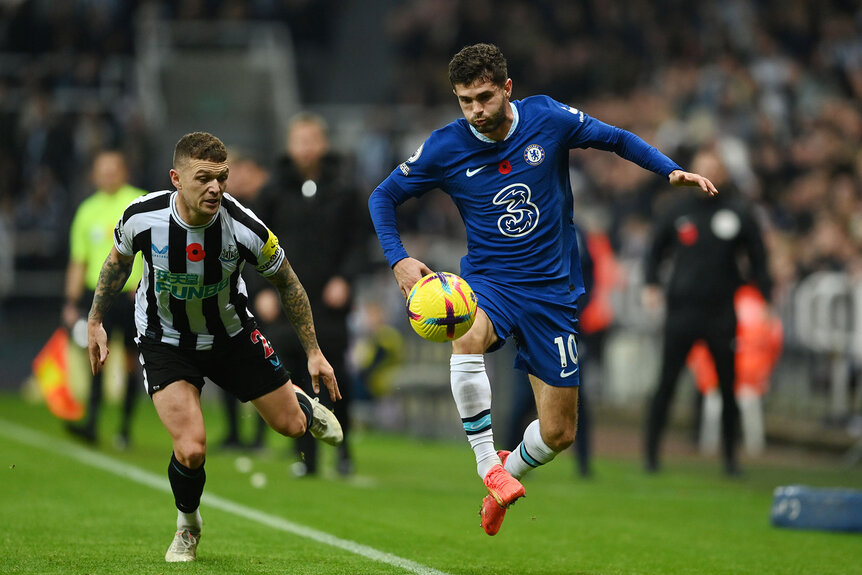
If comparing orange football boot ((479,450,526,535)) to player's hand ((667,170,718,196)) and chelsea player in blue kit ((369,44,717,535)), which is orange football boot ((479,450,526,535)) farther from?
player's hand ((667,170,718,196))

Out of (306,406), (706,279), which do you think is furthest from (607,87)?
(306,406)

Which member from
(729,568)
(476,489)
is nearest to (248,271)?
(476,489)

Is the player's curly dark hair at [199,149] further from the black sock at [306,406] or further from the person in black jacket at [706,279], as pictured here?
the person in black jacket at [706,279]

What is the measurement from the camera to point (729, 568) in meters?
7.10

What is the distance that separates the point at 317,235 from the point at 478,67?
407 cm

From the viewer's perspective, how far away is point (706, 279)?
11.9 meters

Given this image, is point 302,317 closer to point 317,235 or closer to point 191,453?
point 191,453

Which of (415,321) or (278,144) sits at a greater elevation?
(278,144)

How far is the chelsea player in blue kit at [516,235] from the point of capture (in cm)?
698

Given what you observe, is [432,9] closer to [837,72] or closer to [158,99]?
[158,99]

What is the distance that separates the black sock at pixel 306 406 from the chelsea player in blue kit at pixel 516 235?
790 millimetres

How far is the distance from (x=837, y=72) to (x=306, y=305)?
44.7ft

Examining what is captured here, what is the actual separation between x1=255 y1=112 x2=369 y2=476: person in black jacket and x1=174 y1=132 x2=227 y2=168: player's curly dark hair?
13.3 feet

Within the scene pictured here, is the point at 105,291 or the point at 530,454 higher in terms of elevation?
the point at 105,291
